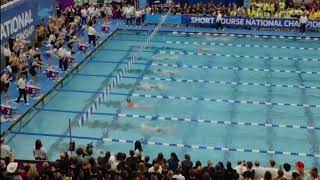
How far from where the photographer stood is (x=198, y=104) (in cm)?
1744

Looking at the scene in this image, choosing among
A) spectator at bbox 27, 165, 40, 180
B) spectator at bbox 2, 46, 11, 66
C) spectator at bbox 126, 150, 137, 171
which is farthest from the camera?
spectator at bbox 2, 46, 11, 66

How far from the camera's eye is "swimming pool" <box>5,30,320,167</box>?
14797 millimetres

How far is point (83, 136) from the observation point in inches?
597

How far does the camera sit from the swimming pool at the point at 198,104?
14797mm

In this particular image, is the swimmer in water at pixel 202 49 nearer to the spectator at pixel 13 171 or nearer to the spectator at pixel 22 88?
the spectator at pixel 22 88

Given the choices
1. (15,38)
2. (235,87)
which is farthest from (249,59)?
(15,38)

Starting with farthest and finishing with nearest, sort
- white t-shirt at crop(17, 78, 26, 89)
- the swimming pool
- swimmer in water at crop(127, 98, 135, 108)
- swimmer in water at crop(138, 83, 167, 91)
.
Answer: swimmer in water at crop(138, 83, 167, 91)
swimmer in water at crop(127, 98, 135, 108)
white t-shirt at crop(17, 78, 26, 89)
the swimming pool

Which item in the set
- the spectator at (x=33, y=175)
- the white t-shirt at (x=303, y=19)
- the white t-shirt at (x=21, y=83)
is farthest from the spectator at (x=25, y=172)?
the white t-shirt at (x=303, y=19)

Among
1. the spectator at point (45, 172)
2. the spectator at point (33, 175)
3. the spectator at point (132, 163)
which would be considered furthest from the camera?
the spectator at point (132, 163)

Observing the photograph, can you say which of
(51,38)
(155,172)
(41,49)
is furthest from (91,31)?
(155,172)

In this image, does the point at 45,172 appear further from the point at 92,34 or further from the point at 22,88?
the point at 92,34

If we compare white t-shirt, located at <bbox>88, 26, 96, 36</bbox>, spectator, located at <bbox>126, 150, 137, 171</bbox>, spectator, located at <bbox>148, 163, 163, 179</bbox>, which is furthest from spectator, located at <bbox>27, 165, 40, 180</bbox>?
white t-shirt, located at <bbox>88, 26, 96, 36</bbox>

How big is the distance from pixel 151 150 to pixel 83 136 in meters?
1.94

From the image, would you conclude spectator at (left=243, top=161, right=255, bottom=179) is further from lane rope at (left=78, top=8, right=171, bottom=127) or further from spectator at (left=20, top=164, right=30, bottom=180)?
lane rope at (left=78, top=8, right=171, bottom=127)
